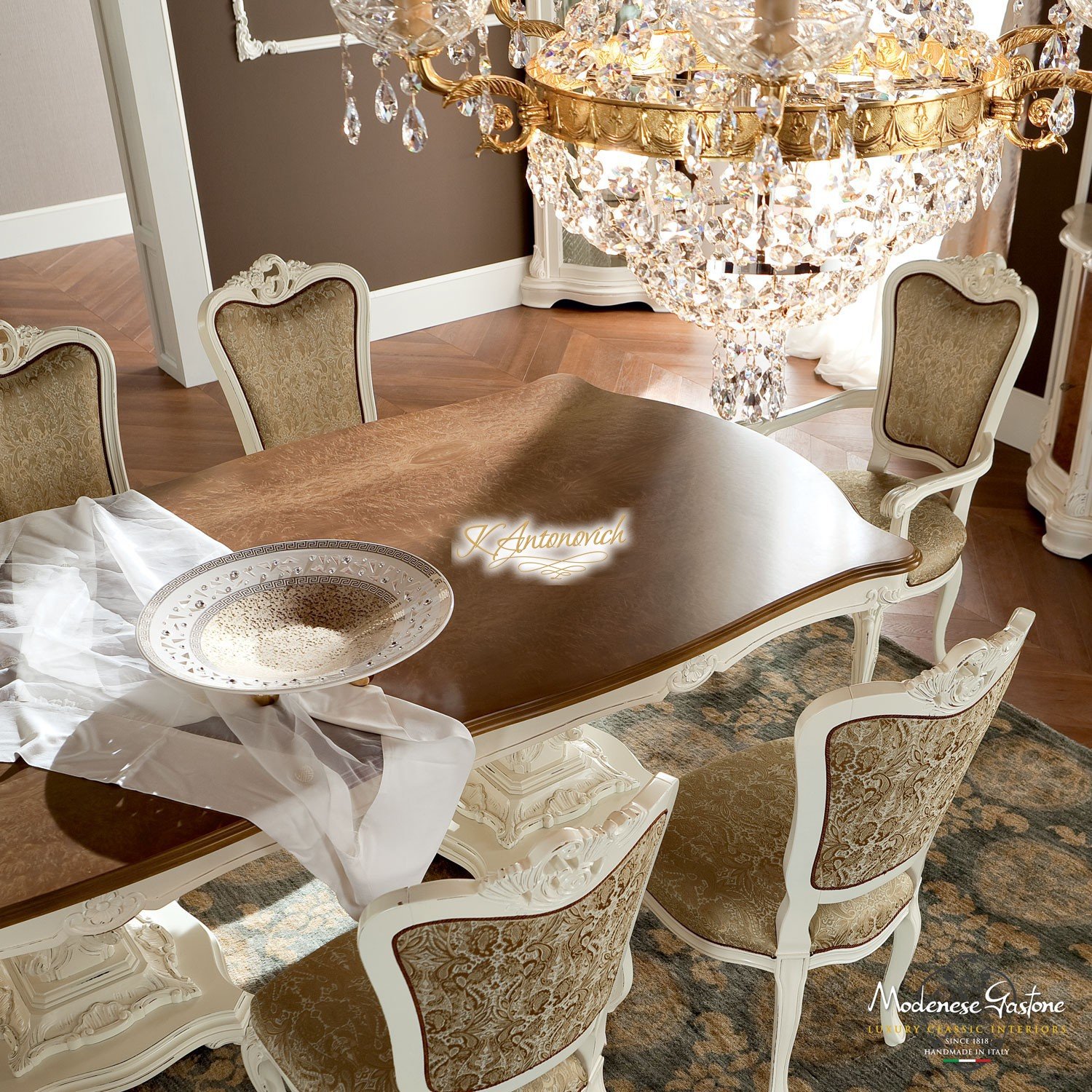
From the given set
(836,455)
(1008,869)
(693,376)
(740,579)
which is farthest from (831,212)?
(693,376)

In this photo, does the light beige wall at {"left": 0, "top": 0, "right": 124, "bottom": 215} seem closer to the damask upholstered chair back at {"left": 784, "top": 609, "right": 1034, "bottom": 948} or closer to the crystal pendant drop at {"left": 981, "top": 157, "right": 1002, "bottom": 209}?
the crystal pendant drop at {"left": 981, "top": 157, "right": 1002, "bottom": 209}

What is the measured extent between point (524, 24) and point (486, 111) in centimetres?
25

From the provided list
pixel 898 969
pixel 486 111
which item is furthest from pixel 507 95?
pixel 898 969

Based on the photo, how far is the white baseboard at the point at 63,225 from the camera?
7004 millimetres

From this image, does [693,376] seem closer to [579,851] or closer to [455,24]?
[455,24]

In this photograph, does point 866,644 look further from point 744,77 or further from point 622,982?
point 744,77

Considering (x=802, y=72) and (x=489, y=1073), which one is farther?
(x=489, y=1073)

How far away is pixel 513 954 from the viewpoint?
142cm

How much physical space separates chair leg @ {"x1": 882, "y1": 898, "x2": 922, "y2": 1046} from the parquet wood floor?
1.14m

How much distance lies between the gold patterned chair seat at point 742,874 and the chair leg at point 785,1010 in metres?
0.04

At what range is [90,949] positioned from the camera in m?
2.16

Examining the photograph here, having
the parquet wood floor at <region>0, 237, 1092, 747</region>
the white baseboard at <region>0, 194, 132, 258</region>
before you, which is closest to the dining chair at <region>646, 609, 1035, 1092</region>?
the parquet wood floor at <region>0, 237, 1092, 747</region>

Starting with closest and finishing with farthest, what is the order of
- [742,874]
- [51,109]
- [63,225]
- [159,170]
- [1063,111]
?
[1063,111] < [742,874] < [159,170] < [51,109] < [63,225]

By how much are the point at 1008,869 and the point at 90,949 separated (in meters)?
1.92
